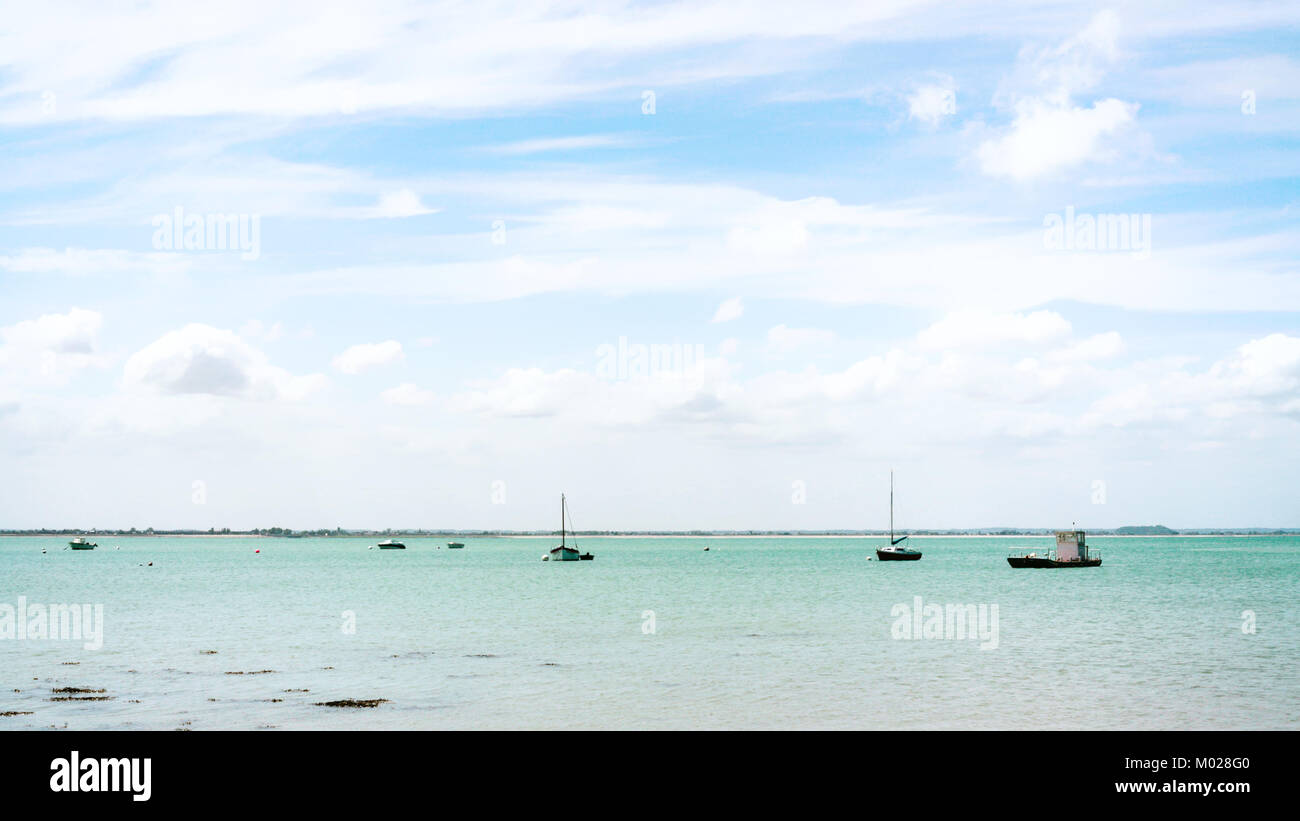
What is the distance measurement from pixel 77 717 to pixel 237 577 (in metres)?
119

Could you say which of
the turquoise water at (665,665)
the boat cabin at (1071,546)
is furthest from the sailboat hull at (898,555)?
the turquoise water at (665,665)

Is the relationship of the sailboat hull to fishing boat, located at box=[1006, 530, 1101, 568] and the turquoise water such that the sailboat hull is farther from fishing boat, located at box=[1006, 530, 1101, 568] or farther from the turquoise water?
the turquoise water

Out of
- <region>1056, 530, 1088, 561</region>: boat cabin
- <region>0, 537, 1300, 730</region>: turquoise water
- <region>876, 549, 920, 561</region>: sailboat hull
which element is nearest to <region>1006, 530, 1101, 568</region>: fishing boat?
<region>1056, 530, 1088, 561</region>: boat cabin

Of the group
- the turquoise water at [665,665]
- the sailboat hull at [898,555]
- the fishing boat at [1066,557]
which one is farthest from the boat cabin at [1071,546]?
the turquoise water at [665,665]

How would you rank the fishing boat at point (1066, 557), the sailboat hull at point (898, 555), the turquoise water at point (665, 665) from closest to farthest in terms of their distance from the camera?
1. the turquoise water at point (665, 665)
2. the fishing boat at point (1066, 557)
3. the sailboat hull at point (898, 555)

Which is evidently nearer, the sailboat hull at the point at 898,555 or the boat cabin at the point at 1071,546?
the boat cabin at the point at 1071,546

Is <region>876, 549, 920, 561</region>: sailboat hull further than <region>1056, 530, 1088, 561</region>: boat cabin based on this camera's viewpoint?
Yes

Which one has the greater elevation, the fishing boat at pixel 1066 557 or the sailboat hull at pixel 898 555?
the fishing boat at pixel 1066 557

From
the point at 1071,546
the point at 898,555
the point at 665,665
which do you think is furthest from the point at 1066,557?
the point at 665,665

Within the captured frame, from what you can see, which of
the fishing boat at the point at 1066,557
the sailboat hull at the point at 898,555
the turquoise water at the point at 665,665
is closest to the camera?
the turquoise water at the point at 665,665

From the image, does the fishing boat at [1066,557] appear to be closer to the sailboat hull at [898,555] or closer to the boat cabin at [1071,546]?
the boat cabin at [1071,546]
